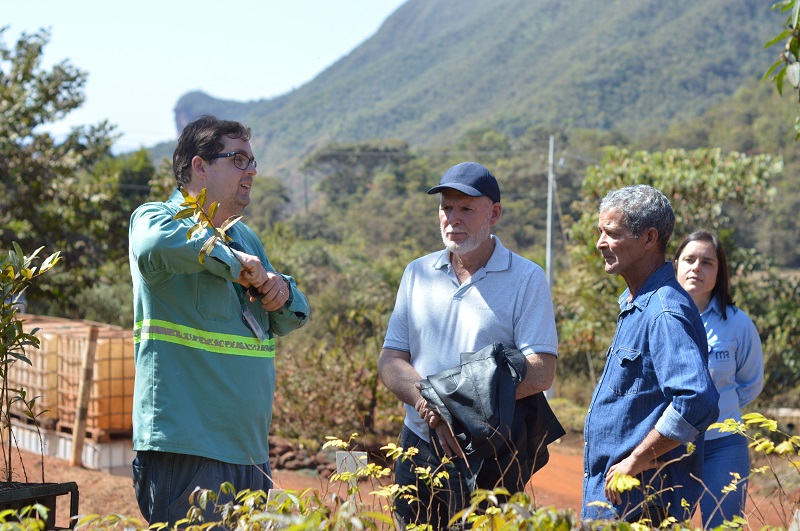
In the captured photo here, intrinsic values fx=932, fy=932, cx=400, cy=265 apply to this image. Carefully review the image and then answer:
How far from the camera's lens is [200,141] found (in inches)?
117

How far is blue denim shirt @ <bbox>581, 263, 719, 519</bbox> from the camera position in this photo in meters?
2.73

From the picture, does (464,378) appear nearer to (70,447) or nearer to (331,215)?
(70,447)

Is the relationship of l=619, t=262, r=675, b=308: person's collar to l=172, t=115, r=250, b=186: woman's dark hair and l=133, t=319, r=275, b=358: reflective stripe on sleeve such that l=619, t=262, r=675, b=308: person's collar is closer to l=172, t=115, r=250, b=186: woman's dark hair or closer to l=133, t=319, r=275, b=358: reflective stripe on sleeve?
l=133, t=319, r=275, b=358: reflective stripe on sleeve

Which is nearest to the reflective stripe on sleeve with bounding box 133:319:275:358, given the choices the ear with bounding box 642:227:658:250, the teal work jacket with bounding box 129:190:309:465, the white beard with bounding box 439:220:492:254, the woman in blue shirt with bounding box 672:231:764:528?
the teal work jacket with bounding box 129:190:309:465

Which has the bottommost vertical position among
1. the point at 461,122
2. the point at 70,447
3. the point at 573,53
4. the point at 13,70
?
the point at 70,447

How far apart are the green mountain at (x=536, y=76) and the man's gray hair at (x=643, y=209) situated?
231 feet

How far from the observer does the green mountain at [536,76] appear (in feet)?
275

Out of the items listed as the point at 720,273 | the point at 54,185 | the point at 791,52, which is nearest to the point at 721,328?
the point at 720,273

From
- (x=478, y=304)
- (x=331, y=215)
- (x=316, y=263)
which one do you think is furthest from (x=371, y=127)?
(x=478, y=304)

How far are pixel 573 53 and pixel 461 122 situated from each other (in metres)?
15.0

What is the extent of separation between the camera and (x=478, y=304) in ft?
10.9

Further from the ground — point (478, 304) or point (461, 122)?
point (461, 122)

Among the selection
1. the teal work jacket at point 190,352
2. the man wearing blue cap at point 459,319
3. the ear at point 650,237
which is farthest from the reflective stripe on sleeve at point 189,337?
the ear at point 650,237

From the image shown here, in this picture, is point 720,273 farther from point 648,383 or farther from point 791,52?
point 791,52
